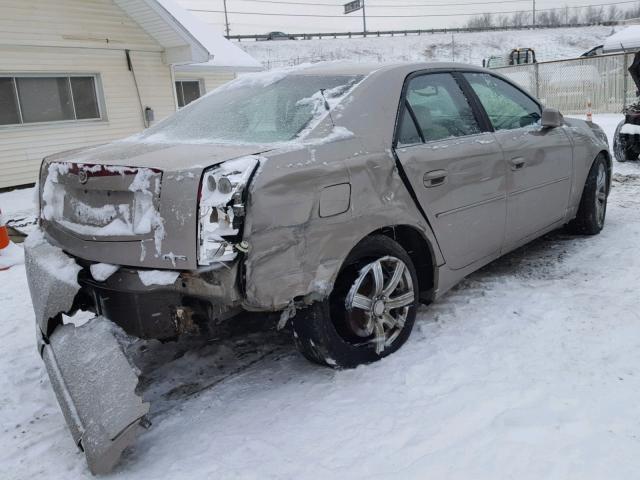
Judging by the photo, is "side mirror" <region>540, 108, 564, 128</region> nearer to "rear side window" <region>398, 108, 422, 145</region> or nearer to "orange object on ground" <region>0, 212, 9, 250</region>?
"rear side window" <region>398, 108, 422, 145</region>

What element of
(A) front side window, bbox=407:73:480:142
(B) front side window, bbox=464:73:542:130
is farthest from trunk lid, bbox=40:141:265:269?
(B) front side window, bbox=464:73:542:130

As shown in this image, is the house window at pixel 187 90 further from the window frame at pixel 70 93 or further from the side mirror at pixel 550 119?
the side mirror at pixel 550 119

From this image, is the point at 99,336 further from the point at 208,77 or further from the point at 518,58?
the point at 518,58

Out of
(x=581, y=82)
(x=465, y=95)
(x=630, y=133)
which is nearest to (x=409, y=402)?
(x=465, y=95)

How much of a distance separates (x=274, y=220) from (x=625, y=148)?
8.97 metres

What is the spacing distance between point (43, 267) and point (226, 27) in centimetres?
6724

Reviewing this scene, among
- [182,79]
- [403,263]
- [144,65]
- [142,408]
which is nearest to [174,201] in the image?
[142,408]

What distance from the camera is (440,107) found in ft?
12.1

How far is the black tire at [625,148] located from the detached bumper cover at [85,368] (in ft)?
30.8

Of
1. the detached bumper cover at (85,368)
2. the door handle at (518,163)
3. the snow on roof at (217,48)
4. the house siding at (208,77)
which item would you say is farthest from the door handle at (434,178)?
the house siding at (208,77)

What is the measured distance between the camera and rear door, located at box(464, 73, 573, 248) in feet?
13.3

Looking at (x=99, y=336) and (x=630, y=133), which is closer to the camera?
(x=99, y=336)

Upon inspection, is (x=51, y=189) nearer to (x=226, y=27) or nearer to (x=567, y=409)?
(x=567, y=409)

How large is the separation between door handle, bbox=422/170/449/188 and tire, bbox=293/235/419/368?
420 mm
